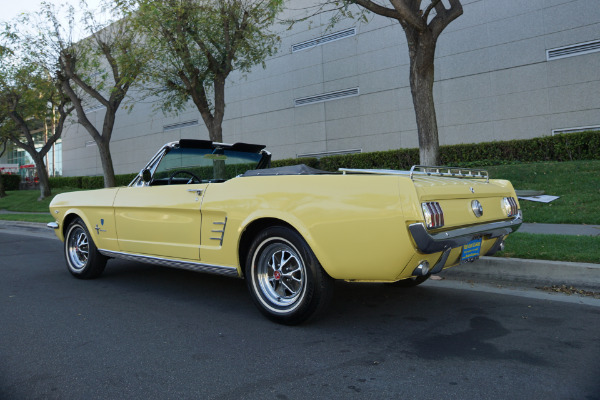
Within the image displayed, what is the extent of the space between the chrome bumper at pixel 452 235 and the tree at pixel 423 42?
604cm

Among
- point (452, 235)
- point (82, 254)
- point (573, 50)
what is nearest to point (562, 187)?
point (573, 50)

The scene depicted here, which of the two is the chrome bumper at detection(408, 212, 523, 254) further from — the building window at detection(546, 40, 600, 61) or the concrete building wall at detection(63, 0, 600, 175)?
the building window at detection(546, 40, 600, 61)

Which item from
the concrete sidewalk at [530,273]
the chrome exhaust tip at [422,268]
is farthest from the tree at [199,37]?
the chrome exhaust tip at [422,268]

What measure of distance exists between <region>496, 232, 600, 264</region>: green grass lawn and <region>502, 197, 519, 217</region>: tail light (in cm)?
124

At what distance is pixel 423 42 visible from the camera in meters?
9.05

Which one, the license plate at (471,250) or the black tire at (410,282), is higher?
the license plate at (471,250)

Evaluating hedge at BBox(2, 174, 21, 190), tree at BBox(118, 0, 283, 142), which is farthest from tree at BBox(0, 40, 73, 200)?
hedge at BBox(2, 174, 21, 190)

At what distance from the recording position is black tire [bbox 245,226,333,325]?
3.35 metres

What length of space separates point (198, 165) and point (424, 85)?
239 inches

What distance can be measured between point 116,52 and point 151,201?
41.7ft

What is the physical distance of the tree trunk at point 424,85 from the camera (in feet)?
29.9

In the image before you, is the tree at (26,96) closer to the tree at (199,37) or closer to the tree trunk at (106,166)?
the tree trunk at (106,166)

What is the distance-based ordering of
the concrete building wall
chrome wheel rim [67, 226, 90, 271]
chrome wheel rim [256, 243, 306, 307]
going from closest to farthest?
chrome wheel rim [256, 243, 306, 307] < chrome wheel rim [67, 226, 90, 271] < the concrete building wall

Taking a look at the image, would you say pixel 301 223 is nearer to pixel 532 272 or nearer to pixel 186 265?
pixel 186 265
